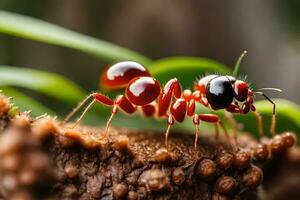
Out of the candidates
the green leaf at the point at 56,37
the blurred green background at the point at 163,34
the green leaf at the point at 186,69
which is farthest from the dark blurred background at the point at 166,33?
the green leaf at the point at 186,69

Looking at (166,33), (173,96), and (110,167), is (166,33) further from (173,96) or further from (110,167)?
(110,167)

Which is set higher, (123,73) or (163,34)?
(123,73)

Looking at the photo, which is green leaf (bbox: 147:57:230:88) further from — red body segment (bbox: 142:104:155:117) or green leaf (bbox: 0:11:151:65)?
red body segment (bbox: 142:104:155:117)

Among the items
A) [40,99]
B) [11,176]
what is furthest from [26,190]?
[40,99]

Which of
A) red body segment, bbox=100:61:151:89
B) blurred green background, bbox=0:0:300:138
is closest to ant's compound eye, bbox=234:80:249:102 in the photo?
red body segment, bbox=100:61:151:89

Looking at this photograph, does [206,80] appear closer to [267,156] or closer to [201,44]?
[267,156]

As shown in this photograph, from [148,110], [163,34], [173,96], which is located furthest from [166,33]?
[173,96]

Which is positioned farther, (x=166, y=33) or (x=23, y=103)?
(x=166, y=33)
